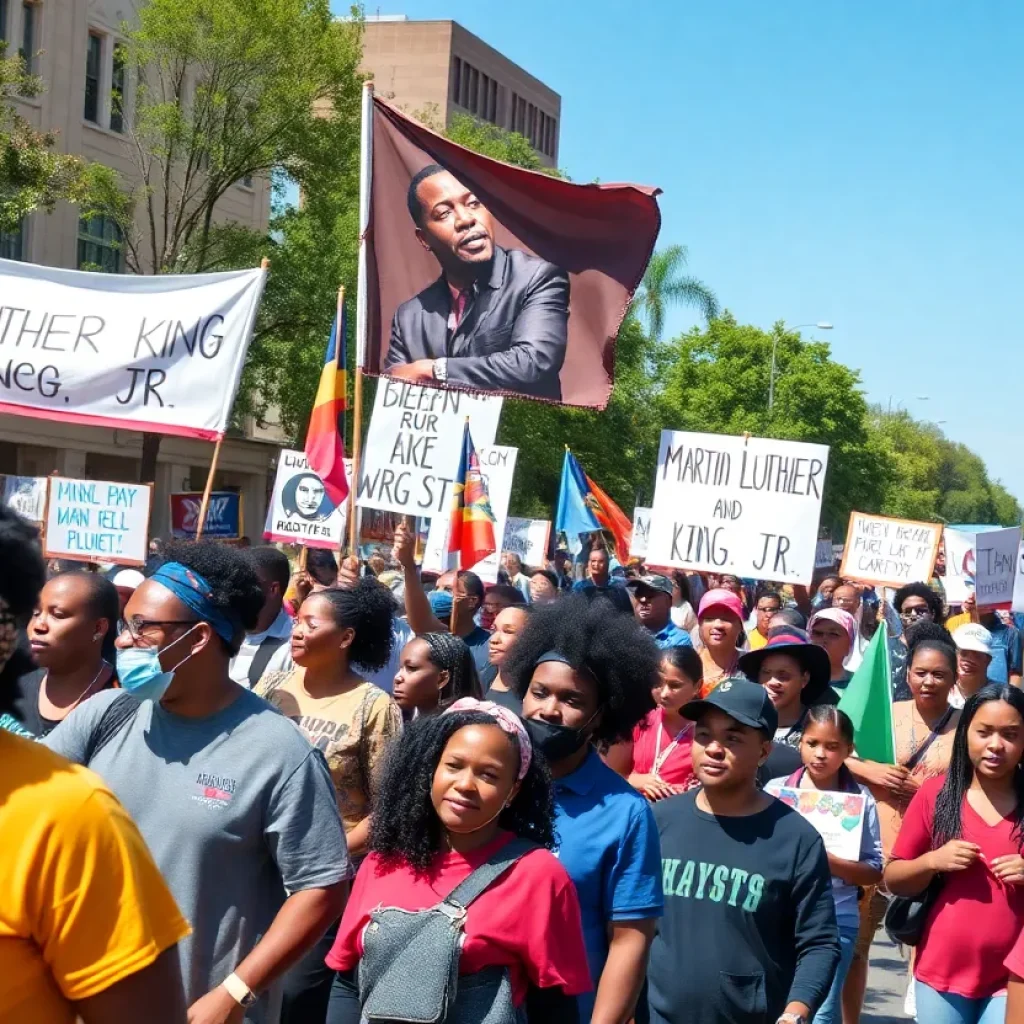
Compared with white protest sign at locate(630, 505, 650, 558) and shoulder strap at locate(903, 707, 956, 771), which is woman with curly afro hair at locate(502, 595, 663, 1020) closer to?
shoulder strap at locate(903, 707, 956, 771)

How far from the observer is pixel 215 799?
363 cm

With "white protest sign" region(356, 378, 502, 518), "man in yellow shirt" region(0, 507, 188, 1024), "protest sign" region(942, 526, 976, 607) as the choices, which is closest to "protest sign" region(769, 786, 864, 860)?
"man in yellow shirt" region(0, 507, 188, 1024)

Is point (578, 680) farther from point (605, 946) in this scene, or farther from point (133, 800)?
point (133, 800)

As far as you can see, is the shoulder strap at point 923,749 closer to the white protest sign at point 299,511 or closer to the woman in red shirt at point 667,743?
the woman in red shirt at point 667,743

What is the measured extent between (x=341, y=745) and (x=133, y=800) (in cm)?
162

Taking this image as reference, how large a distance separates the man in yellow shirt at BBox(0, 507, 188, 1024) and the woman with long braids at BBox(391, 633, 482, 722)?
13.3 ft

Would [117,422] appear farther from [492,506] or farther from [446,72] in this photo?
[446,72]

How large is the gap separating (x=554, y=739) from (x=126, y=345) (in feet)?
18.6

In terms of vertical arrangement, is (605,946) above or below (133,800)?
below

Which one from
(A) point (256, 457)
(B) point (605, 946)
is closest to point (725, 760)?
(B) point (605, 946)

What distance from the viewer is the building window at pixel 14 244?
3441 centimetres

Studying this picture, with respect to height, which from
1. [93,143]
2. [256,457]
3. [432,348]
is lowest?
[256,457]

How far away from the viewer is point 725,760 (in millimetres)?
4551

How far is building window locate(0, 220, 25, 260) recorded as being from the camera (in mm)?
34406
